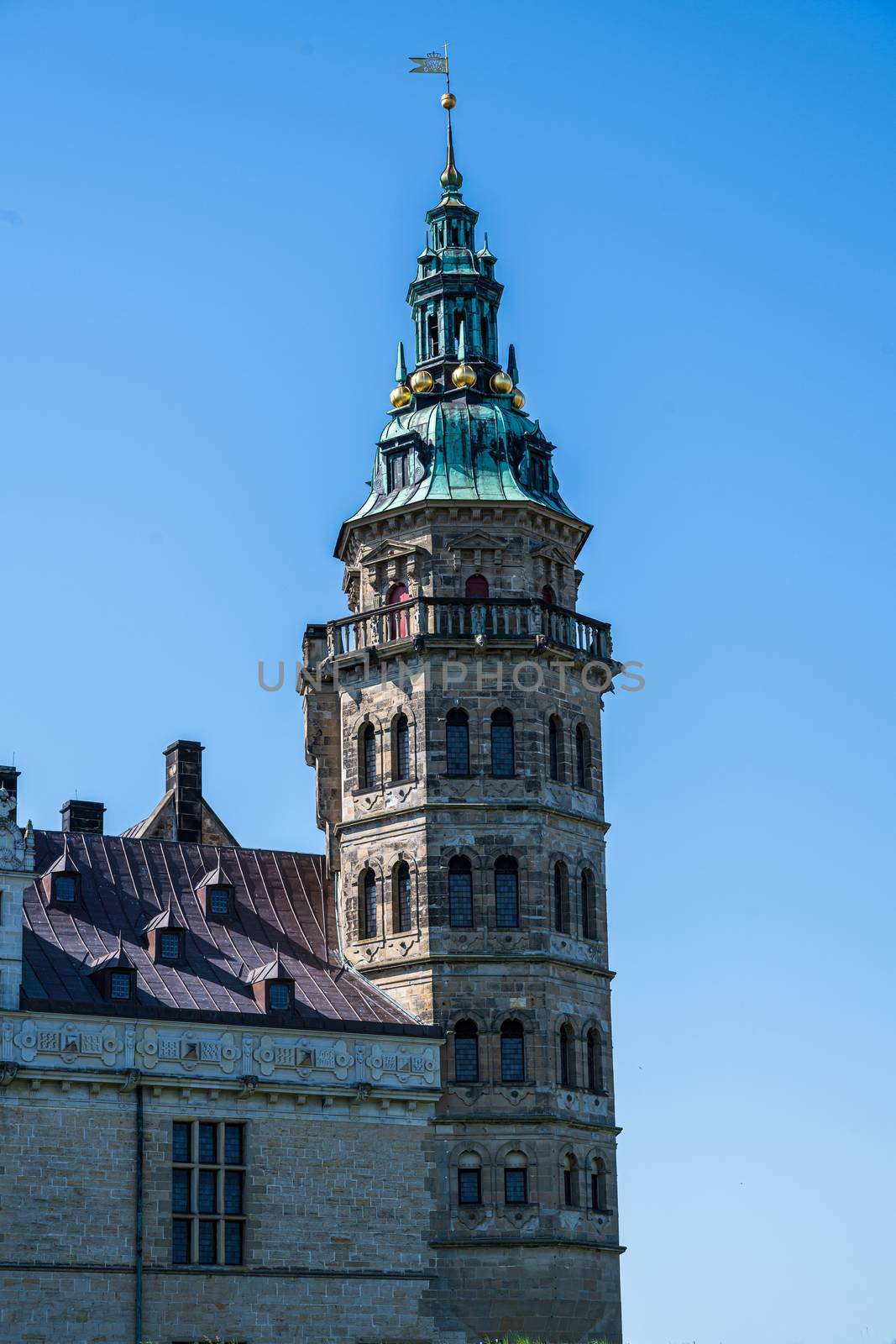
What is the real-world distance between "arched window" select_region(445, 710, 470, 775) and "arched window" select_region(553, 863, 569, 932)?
3365 millimetres

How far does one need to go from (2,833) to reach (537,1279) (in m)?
16.2

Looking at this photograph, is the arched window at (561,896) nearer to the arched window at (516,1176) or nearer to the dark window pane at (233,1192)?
the arched window at (516,1176)

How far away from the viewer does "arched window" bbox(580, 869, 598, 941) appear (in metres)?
65.1

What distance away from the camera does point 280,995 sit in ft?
201

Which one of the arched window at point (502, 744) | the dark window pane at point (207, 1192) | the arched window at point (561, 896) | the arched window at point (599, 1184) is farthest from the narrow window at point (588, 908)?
Result: the dark window pane at point (207, 1192)

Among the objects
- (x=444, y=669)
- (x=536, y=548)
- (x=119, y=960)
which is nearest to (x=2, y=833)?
(x=119, y=960)

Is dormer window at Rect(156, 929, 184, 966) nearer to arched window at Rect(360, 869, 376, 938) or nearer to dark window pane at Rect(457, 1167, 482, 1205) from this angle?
arched window at Rect(360, 869, 376, 938)

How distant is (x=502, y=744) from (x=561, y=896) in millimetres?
4047

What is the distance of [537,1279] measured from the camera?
200 ft

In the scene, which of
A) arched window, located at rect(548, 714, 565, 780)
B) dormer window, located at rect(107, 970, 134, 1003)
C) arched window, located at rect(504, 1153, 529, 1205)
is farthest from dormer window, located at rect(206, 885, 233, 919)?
arched window, located at rect(504, 1153, 529, 1205)

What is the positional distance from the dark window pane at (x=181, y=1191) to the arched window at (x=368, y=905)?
346 inches

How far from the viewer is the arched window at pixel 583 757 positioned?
66188 millimetres

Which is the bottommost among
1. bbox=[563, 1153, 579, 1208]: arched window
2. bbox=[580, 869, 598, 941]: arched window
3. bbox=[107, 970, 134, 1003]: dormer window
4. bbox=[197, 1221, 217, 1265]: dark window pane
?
bbox=[197, 1221, 217, 1265]: dark window pane

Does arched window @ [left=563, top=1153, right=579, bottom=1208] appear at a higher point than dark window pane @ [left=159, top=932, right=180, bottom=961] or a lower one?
lower
